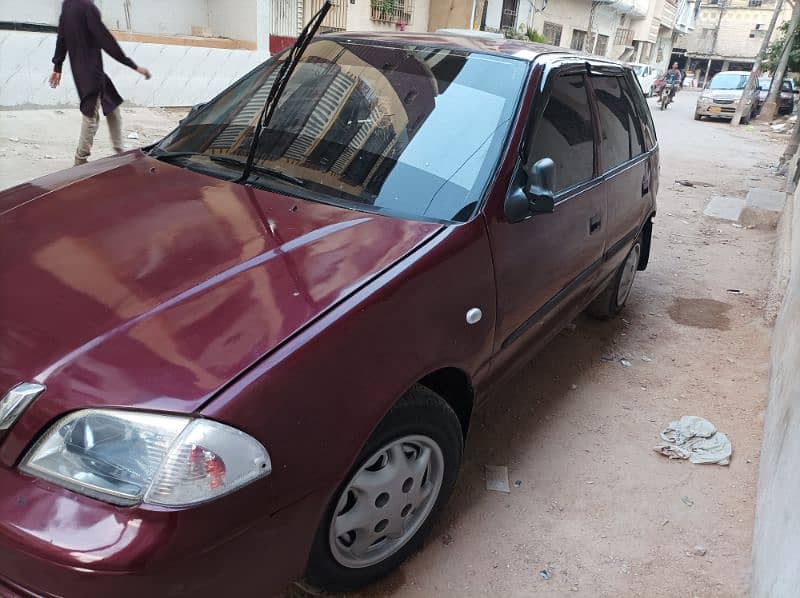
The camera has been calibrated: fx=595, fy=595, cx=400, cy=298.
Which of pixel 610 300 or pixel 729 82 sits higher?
pixel 729 82

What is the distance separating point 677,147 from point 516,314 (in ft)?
Answer: 44.0

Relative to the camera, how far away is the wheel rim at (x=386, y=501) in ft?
6.00

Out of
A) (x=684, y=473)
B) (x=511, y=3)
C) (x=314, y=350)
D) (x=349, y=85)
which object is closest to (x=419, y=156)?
(x=349, y=85)

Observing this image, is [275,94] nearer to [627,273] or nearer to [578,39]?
[627,273]

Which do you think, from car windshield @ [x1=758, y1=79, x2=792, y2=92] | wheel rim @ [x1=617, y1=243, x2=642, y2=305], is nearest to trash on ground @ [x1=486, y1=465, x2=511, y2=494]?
wheel rim @ [x1=617, y1=243, x2=642, y2=305]

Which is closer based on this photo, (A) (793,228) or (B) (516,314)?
(B) (516,314)

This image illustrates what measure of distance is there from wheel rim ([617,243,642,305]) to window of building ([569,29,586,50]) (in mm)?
26329

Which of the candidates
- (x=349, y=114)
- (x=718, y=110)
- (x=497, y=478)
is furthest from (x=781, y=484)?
(x=718, y=110)

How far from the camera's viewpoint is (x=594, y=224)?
308 cm

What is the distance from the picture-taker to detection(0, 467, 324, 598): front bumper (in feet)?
4.18

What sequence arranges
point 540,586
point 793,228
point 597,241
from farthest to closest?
1. point 793,228
2. point 597,241
3. point 540,586

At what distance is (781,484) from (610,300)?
2.09m

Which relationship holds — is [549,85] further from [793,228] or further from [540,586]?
[793,228]

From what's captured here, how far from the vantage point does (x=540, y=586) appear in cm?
223
